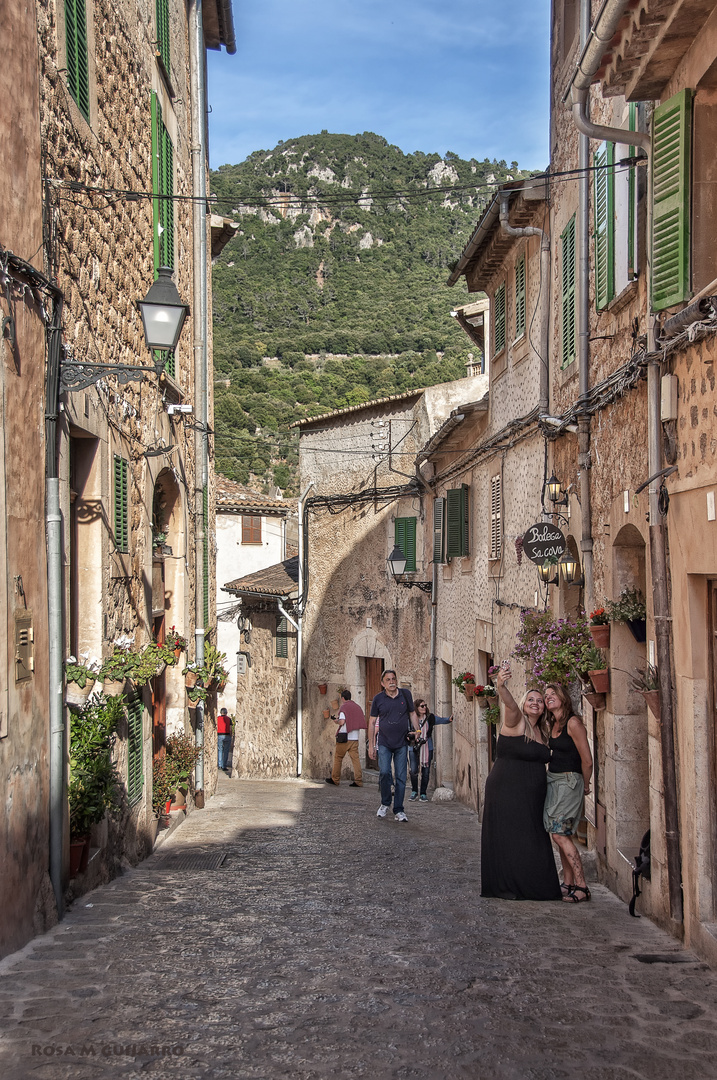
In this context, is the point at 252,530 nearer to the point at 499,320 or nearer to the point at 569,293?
the point at 499,320

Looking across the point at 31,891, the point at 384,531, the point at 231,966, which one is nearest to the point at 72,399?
the point at 31,891

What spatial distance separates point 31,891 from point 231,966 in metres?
1.37

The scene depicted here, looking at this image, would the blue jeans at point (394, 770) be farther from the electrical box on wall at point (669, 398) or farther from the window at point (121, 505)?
the electrical box on wall at point (669, 398)

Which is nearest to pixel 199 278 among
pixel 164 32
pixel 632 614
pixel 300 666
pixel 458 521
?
pixel 164 32

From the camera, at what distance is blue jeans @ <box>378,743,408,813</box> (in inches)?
415

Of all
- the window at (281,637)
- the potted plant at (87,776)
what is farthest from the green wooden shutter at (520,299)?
the window at (281,637)

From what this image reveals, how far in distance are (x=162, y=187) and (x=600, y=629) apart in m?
6.86

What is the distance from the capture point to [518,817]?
22.5ft

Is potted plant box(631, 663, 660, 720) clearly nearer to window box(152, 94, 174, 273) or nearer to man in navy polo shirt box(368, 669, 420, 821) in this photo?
man in navy polo shirt box(368, 669, 420, 821)

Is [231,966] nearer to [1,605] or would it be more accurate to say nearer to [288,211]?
[1,605]

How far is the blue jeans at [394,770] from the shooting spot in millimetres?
10531

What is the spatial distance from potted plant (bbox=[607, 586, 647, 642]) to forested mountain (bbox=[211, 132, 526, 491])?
131ft

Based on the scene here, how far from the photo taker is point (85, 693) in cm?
760

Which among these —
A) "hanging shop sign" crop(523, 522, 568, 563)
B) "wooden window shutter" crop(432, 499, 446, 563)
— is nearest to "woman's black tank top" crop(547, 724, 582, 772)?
"hanging shop sign" crop(523, 522, 568, 563)
